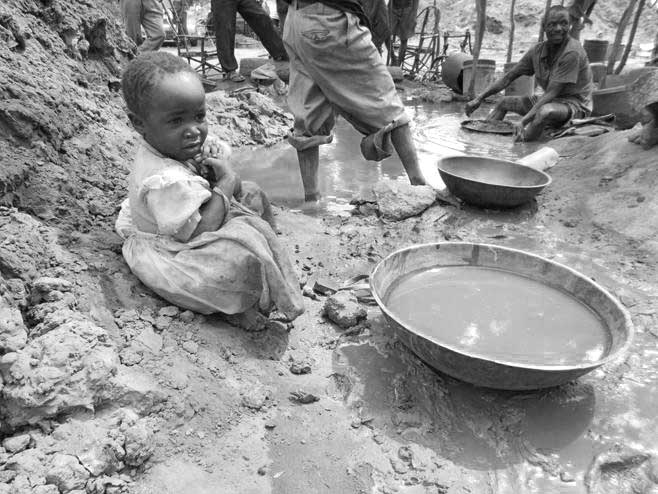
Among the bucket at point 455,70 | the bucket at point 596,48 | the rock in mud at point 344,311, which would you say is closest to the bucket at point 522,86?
the bucket at point 455,70

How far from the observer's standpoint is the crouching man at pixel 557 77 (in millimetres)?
5426

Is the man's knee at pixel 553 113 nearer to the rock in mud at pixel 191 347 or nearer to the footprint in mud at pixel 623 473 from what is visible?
the footprint in mud at pixel 623 473

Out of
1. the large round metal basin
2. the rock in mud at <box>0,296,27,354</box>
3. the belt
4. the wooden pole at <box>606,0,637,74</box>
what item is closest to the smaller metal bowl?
the large round metal basin

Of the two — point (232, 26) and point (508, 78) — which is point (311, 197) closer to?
point (508, 78)

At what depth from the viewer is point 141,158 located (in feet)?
6.70

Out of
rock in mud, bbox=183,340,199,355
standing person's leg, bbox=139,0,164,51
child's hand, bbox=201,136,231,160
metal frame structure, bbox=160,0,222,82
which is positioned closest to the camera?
rock in mud, bbox=183,340,199,355

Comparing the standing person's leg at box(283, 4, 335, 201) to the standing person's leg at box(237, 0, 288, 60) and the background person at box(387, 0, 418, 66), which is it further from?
the background person at box(387, 0, 418, 66)

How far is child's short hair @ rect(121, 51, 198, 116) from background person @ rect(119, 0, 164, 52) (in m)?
5.69

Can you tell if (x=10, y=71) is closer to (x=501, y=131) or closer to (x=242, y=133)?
(x=242, y=133)

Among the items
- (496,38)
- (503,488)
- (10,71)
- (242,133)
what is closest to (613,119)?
(242,133)

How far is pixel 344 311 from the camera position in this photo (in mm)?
2354

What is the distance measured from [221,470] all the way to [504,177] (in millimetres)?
3017

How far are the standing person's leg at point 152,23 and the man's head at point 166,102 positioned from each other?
585cm

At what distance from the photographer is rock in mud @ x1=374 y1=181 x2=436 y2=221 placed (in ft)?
11.3
